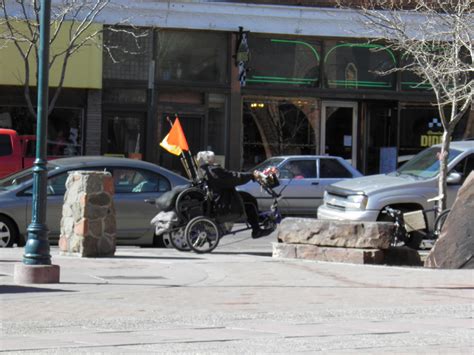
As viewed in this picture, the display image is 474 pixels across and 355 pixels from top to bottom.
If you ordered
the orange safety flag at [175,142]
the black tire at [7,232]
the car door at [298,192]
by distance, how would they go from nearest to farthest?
the black tire at [7,232] < the orange safety flag at [175,142] < the car door at [298,192]

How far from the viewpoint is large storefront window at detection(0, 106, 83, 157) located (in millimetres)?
24562

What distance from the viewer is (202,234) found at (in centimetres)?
1473

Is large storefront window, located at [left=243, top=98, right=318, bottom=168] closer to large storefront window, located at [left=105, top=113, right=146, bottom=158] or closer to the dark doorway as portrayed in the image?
the dark doorway

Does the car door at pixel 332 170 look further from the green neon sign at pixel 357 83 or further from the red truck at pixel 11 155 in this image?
the red truck at pixel 11 155

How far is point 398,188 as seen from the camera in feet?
55.7

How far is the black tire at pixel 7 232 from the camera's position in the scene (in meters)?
15.1

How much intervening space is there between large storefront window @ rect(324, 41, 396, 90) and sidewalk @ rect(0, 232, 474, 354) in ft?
46.6

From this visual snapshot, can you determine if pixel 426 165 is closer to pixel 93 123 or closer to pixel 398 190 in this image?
pixel 398 190

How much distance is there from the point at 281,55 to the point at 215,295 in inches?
677

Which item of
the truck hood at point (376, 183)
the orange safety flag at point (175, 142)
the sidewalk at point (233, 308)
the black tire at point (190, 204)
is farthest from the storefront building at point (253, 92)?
the sidewalk at point (233, 308)

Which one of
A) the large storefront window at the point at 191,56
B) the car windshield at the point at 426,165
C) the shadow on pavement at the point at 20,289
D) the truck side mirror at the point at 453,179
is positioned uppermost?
the large storefront window at the point at 191,56

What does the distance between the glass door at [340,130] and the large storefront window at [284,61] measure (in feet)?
3.62

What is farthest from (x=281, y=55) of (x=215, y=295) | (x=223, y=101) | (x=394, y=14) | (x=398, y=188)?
(x=215, y=295)

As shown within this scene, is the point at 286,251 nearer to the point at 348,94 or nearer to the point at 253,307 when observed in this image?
the point at 253,307
